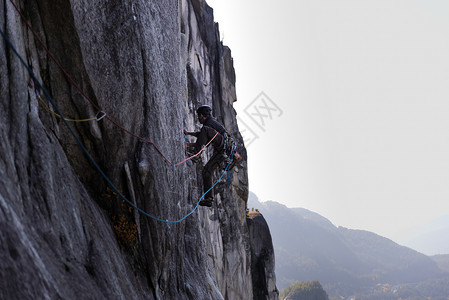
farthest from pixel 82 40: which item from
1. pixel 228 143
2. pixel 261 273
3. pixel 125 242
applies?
pixel 261 273

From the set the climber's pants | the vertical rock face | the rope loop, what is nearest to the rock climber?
the climber's pants

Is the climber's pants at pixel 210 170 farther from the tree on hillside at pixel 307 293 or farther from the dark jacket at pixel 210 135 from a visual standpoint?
the tree on hillside at pixel 307 293

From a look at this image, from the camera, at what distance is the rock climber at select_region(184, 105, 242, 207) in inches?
366

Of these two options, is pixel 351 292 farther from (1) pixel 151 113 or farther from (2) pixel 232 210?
(1) pixel 151 113

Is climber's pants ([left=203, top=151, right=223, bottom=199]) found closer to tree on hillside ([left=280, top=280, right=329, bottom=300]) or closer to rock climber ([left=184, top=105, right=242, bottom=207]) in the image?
rock climber ([left=184, top=105, right=242, bottom=207])

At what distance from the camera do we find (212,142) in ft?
31.7

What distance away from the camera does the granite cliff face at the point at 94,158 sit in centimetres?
400

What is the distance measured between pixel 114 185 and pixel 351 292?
216518mm

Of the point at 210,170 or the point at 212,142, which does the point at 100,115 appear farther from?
the point at 210,170

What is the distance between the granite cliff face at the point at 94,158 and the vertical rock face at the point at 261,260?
20.4 metres

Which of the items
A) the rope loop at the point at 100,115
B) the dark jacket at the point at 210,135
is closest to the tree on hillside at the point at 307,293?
the dark jacket at the point at 210,135

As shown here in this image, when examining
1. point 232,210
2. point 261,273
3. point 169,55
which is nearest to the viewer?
point 169,55

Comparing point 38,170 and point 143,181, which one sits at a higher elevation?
point 38,170

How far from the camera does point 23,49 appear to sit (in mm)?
4941
